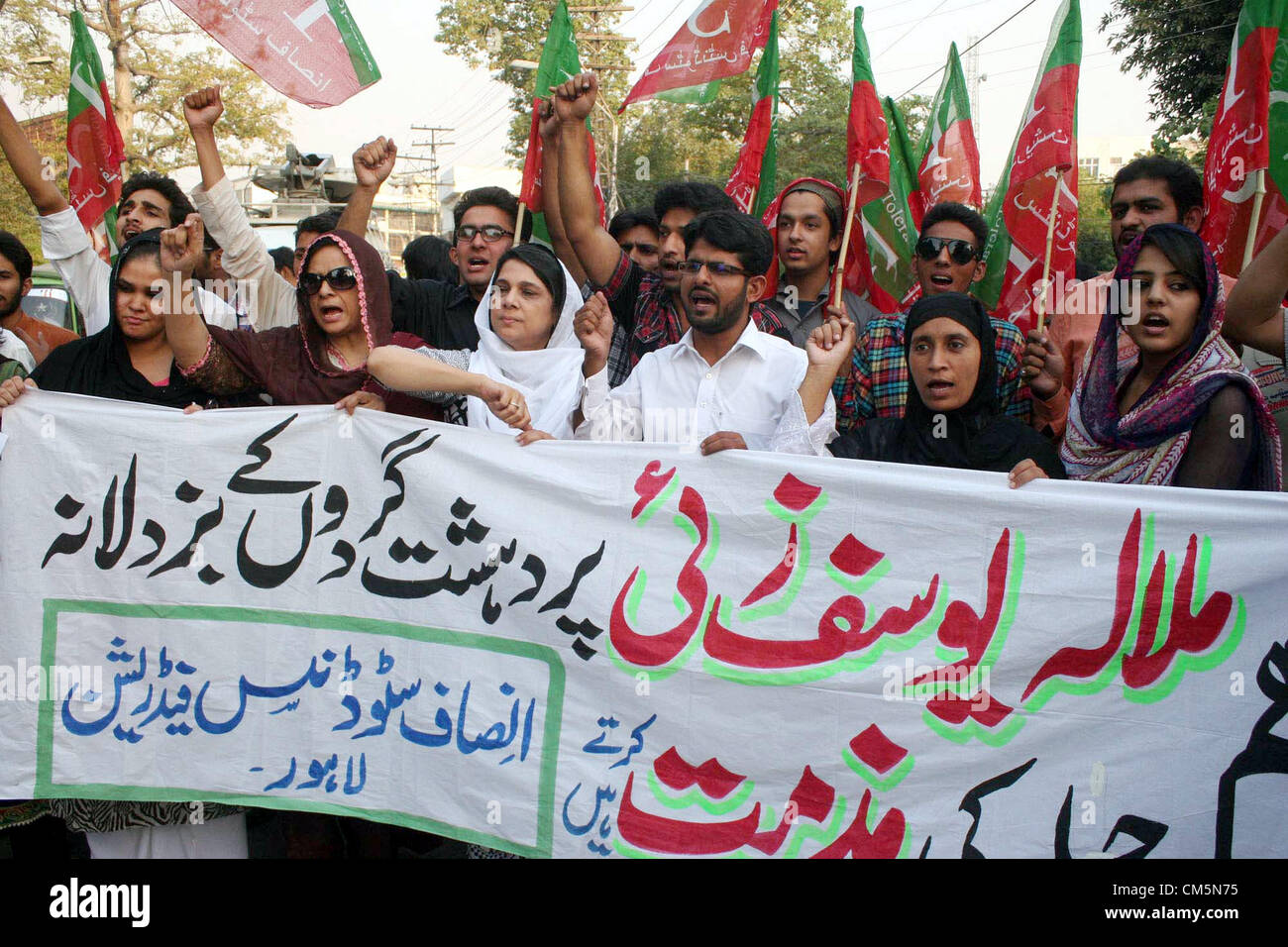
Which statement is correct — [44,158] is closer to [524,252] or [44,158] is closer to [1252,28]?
[524,252]

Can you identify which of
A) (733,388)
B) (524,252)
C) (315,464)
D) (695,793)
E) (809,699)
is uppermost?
(524,252)

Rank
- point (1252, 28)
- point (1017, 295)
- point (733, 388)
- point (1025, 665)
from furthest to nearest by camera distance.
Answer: point (1017, 295) → point (1252, 28) → point (733, 388) → point (1025, 665)

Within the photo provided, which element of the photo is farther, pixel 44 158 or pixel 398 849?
pixel 44 158

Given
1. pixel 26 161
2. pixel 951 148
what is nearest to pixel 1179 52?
pixel 951 148

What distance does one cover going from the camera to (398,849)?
3.65 meters

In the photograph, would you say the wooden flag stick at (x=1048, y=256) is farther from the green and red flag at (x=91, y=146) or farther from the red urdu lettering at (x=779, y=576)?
the green and red flag at (x=91, y=146)

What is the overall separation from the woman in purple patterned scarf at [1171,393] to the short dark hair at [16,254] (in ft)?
12.6

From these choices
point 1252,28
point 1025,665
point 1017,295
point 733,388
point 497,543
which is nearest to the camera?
point 1025,665

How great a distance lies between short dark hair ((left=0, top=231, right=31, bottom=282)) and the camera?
410 cm

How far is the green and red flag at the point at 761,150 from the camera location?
522 centimetres

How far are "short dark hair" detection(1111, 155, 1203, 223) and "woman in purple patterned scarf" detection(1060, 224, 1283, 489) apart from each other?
3.71 feet

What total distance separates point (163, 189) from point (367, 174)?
132 centimetres

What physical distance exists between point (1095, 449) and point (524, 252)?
187 cm
